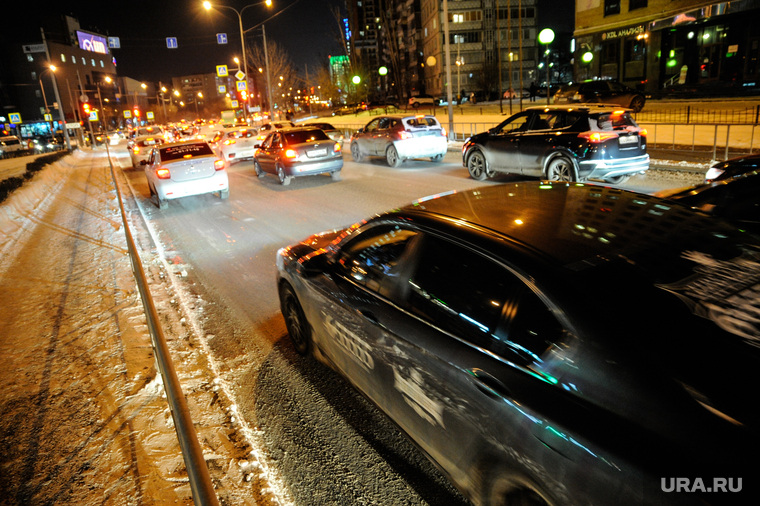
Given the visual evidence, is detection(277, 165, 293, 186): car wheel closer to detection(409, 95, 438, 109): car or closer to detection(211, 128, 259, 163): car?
detection(211, 128, 259, 163): car

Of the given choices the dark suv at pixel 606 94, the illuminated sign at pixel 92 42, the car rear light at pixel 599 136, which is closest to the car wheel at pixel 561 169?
the car rear light at pixel 599 136

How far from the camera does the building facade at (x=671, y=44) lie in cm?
2708

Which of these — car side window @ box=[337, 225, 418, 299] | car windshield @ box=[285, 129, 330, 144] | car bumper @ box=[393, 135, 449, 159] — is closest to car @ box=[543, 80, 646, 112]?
car bumper @ box=[393, 135, 449, 159]

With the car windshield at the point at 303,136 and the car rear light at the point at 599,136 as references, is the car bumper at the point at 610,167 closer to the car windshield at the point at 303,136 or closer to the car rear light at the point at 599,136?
the car rear light at the point at 599,136

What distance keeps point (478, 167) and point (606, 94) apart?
59.2 ft

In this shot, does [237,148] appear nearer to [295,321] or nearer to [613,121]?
[613,121]

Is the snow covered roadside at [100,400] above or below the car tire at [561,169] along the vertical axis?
below

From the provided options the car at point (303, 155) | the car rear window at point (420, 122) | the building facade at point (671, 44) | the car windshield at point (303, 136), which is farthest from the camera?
the building facade at point (671, 44)

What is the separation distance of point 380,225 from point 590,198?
1356 mm

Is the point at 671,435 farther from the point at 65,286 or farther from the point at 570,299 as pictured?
the point at 65,286

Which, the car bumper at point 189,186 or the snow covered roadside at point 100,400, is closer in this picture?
the snow covered roadside at point 100,400

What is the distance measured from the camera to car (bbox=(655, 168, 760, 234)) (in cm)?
484

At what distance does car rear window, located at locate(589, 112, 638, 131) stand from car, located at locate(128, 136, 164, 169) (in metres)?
20.3

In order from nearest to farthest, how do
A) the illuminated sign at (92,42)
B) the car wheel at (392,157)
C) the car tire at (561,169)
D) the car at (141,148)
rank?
1. the car tire at (561,169)
2. the car wheel at (392,157)
3. the car at (141,148)
4. the illuminated sign at (92,42)
